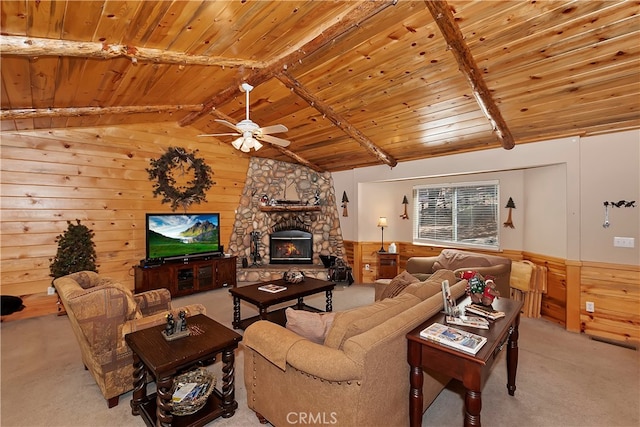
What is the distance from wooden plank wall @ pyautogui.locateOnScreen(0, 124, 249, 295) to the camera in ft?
13.3

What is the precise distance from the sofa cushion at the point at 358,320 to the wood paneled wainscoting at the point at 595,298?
3.36 meters

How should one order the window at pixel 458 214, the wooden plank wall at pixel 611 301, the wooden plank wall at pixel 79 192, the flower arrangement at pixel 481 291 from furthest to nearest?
the window at pixel 458 214 < the wooden plank wall at pixel 79 192 < the wooden plank wall at pixel 611 301 < the flower arrangement at pixel 481 291

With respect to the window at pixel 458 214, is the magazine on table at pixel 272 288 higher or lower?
lower

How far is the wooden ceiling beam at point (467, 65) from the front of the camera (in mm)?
2387

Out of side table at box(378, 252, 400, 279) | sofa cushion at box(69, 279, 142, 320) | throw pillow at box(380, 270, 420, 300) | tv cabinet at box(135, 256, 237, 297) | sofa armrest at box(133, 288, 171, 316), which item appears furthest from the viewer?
side table at box(378, 252, 400, 279)

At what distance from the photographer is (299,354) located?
1.71 meters

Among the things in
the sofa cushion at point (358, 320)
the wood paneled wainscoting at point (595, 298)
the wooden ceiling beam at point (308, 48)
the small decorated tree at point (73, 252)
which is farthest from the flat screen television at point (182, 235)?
the wood paneled wainscoting at point (595, 298)

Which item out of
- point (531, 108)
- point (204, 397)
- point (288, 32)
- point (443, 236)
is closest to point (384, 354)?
point (204, 397)

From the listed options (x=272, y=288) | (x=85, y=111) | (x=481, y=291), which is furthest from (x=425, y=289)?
(x=85, y=111)

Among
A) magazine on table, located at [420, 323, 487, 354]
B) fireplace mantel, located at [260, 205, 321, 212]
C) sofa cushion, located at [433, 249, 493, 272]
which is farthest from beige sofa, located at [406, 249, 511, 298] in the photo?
fireplace mantel, located at [260, 205, 321, 212]

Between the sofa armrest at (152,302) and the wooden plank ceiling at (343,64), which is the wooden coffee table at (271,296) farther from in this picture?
the wooden plank ceiling at (343,64)

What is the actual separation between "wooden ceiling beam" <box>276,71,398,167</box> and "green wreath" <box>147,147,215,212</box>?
292 centimetres

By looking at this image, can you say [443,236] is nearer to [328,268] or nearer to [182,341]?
[328,268]

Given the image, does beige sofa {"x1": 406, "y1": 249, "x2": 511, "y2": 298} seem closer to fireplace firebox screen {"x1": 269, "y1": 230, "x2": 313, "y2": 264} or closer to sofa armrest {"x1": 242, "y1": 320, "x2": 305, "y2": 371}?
fireplace firebox screen {"x1": 269, "y1": 230, "x2": 313, "y2": 264}
